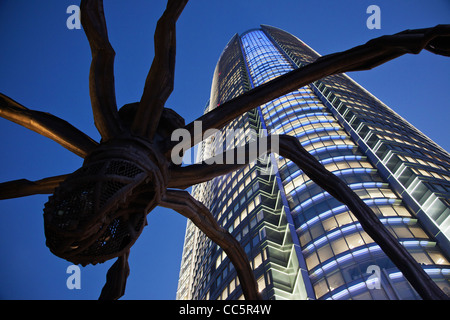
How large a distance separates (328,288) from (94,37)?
54.4 feet

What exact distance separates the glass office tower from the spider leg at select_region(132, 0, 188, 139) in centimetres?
1493

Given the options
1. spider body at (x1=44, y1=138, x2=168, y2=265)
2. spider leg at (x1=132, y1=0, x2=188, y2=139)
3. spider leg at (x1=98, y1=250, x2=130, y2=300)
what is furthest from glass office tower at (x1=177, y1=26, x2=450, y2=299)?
spider leg at (x1=132, y1=0, x2=188, y2=139)

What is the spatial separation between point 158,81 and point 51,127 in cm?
134

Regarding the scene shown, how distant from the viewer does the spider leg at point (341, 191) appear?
7.10ft

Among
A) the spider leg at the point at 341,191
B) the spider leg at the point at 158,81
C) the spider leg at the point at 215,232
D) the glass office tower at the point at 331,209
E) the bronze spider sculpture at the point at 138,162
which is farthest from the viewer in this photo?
the glass office tower at the point at 331,209

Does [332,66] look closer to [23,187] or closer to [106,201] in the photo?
[106,201]

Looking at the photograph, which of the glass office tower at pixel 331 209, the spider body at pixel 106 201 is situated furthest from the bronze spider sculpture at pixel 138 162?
the glass office tower at pixel 331 209

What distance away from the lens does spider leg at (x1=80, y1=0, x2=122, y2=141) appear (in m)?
3.12

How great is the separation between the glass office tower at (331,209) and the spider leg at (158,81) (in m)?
14.9
